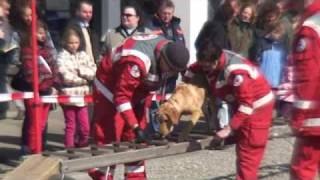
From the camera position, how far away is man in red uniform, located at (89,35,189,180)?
705 centimetres

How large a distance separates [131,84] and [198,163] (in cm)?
287

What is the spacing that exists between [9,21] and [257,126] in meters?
3.57

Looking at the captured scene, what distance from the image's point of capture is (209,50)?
22.4ft

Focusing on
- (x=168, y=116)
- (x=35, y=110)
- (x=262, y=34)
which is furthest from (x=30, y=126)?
(x=262, y=34)

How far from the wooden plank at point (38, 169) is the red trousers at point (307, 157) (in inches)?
66.3

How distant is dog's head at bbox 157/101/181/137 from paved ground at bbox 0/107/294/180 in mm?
1226

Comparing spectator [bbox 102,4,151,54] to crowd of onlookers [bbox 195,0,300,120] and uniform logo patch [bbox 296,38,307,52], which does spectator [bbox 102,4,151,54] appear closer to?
crowd of onlookers [bbox 195,0,300,120]

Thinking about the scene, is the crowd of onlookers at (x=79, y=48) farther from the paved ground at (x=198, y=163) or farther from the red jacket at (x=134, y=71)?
the red jacket at (x=134, y=71)

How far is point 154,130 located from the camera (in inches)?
335

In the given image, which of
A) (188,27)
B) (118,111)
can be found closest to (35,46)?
(118,111)

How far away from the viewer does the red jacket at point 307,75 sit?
579cm

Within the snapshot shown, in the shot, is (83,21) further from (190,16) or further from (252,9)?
(190,16)

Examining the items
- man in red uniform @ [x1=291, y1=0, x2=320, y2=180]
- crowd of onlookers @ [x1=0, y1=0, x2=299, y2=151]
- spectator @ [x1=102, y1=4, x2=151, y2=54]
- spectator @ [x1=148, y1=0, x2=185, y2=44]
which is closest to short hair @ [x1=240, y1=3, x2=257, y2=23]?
A: crowd of onlookers @ [x1=0, y1=0, x2=299, y2=151]

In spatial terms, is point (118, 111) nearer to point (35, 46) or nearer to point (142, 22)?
point (35, 46)
